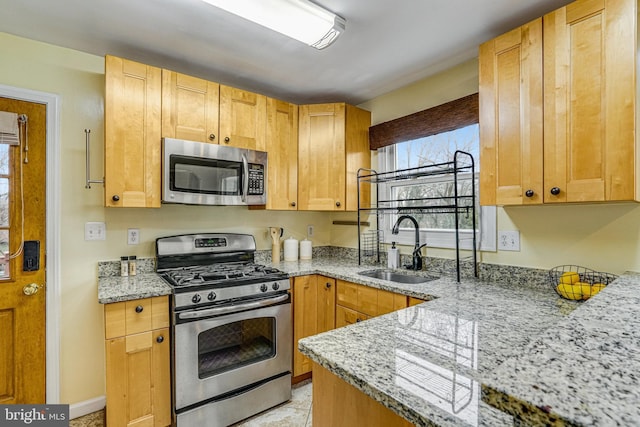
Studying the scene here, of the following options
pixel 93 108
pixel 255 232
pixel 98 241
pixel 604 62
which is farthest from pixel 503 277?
pixel 93 108

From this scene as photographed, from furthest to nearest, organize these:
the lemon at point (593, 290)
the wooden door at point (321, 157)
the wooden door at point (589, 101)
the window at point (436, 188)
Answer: the wooden door at point (321, 157) < the window at point (436, 188) < the lemon at point (593, 290) < the wooden door at point (589, 101)

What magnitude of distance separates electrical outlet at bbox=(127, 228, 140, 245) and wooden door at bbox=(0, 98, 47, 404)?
45cm

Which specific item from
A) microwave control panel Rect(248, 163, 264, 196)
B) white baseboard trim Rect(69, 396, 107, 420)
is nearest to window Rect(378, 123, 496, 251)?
microwave control panel Rect(248, 163, 264, 196)

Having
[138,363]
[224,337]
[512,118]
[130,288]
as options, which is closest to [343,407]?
[224,337]

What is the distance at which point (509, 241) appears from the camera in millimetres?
1992

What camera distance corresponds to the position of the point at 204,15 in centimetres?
170

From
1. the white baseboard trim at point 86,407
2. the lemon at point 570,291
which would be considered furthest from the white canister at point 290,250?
the lemon at point 570,291

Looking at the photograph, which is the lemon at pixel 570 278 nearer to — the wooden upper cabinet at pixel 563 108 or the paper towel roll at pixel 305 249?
the wooden upper cabinet at pixel 563 108

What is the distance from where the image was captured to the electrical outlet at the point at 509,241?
1960 millimetres

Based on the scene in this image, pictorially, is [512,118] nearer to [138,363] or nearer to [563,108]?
[563,108]

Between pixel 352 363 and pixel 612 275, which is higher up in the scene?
pixel 612 275

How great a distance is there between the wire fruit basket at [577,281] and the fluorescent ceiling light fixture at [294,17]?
1.73m

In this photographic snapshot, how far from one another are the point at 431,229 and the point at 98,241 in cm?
234

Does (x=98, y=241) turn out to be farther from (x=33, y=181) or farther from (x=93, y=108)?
(x=93, y=108)
